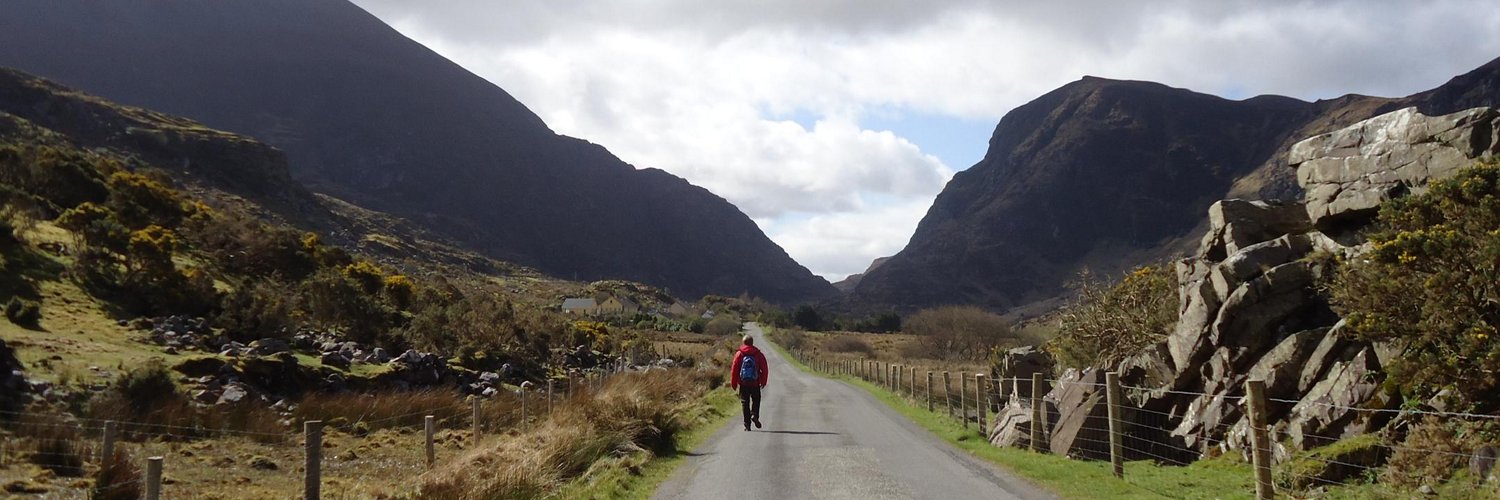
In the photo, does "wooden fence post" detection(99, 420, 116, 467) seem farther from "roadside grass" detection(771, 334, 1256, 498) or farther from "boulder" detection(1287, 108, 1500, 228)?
"boulder" detection(1287, 108, 1500, 228)

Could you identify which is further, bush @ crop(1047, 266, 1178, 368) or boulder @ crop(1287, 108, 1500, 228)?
bush @ crop(1047, 266, 1178, 368)

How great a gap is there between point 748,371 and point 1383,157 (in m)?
11.3

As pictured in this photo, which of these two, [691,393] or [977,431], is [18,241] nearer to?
[691,393]

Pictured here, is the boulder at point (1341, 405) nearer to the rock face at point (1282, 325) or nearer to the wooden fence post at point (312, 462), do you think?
the rock face at point (1282, 325)

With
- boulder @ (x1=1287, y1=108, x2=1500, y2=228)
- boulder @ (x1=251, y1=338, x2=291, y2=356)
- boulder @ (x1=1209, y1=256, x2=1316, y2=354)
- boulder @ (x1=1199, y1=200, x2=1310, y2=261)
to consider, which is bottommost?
boulder @ (x1=251, y1=338, x2=291, y2=356)

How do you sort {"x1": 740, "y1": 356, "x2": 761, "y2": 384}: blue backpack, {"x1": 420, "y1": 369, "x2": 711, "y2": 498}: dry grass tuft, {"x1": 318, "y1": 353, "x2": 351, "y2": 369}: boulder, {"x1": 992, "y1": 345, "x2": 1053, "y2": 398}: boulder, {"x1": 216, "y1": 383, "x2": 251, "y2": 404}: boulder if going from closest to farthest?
{"x1": 420, "y1": 369, "x2": 711, "y2": 498}: dry grass tuft < {"x1": 740, "y1": 356, "x2": 761, "y2": 384}: blue backpack < {"x1": 216, "y1": 383, "x2": 251, "y2": 404}: boulder < {"x1": 992, "y1": 345, "x2": 1053, "y2": 398}: boulder < {"x1": 318, "y1": 353, "x2": 351, "y2": 369}: boulder

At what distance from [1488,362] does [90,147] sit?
101 m

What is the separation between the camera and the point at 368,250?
105 metres

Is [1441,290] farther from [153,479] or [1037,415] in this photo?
[153,479]

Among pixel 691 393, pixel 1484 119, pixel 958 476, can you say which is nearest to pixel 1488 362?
pixel 1484 119

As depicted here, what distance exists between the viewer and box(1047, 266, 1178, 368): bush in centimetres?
1961

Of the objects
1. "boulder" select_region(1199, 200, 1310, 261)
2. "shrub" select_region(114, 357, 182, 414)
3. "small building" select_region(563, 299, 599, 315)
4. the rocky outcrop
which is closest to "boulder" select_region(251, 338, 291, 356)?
"shrub" select_region(114, 357, 182, 414)

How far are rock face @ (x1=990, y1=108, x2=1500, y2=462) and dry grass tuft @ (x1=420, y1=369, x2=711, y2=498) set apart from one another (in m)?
6.60

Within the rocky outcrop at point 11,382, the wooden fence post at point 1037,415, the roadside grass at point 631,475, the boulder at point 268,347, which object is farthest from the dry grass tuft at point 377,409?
the wooden fence post at point 1037,415
